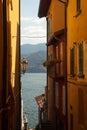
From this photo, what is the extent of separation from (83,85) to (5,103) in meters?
3.98

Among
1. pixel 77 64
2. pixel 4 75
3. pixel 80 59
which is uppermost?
pixel 80 59

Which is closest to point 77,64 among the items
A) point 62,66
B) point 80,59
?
point 80,59

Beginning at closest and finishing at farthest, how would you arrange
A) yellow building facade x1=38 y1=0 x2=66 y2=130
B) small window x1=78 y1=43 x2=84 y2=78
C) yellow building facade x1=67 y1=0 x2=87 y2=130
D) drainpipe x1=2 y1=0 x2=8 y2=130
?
drainpipe x1=2 y1=0 x2=8 y2=130 → yellow building facade x1=67 y1=0 x2=87 y2=130 → small window x1=78 y1=43 x2=84 y2=78 → yellow building facade x1=38 y1=0 x2=66 y2=130

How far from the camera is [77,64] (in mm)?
18906

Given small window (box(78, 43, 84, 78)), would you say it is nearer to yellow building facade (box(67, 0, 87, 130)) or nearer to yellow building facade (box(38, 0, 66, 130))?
yellow building facade (box(67, 0, 87, 130))

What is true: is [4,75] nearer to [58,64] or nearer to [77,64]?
[77,64]

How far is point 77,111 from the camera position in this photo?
18.7 m

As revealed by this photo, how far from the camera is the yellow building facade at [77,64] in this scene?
1702 cm

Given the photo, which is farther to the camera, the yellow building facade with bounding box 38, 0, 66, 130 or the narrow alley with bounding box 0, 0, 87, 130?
the yellow building facade with bounding box 38, 0, 66, 130

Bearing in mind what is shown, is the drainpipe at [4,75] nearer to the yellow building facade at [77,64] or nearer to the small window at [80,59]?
the yellow building facade at [77,64]

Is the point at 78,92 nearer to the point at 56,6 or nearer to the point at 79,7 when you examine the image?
the point at 79,7

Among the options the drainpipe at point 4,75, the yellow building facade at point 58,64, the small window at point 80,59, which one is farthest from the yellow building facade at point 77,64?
the drainpipe at point 4,75

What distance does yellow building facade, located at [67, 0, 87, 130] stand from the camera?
55.8ft

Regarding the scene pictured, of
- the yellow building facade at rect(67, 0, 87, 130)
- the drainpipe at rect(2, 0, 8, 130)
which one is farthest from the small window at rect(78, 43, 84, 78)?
the drainpipe at rect(2, 0, 8, 130)
